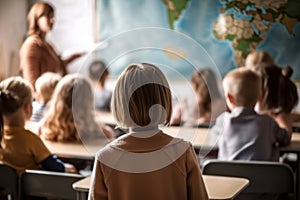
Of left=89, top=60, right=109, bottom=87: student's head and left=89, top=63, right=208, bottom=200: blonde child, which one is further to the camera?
left=89, top=60, right=109, bottom=87: student's head

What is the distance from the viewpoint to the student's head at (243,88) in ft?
9.12

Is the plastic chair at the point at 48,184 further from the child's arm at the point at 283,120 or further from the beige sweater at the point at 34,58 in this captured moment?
the beige sweater at the point at 34,58

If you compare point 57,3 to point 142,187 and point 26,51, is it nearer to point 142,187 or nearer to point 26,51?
point 26,51

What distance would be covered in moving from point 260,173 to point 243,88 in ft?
1.67

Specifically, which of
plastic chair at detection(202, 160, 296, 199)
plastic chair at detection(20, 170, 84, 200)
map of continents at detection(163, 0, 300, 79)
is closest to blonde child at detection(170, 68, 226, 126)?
plastic chair at detection(202, 160, 296, 199)

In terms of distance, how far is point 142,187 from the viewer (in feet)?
5.42

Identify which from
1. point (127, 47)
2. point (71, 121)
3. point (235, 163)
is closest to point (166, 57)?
point (127, 47)

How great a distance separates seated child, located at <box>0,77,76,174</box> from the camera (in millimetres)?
2594

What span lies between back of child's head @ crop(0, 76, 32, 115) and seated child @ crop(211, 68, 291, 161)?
2.95 ft

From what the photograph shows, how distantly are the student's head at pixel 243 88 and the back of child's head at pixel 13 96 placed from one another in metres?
0.93

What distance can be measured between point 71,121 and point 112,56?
7.30ft

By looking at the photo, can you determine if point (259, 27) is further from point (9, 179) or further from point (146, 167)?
point (146, 167)

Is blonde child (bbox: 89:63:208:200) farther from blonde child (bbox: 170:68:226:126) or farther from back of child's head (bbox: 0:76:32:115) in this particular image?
back of child's head (bbox: 0:76:32:115)

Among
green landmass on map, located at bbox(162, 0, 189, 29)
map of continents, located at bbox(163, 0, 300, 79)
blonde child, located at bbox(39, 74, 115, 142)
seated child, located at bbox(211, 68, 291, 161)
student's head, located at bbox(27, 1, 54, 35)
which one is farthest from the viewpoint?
green landmass on map, located at bbox(162, 0, 189, 29)
